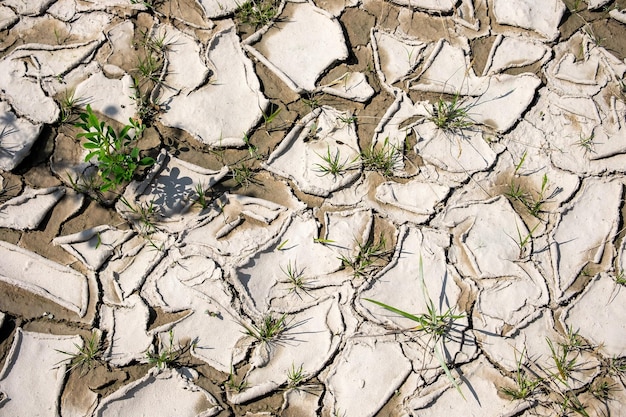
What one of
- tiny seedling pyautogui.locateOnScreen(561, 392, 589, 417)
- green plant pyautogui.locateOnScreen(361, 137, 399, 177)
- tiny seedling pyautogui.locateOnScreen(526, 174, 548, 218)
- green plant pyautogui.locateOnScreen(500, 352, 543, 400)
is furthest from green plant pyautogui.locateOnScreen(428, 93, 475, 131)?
tiny seedling pyautogui.locateOnScreen(561, 392, 589, 417)

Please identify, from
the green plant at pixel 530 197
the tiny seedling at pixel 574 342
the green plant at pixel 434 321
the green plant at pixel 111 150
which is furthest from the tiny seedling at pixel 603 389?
the green plant at pixel 111 150

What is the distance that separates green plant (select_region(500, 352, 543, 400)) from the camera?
1.74 m

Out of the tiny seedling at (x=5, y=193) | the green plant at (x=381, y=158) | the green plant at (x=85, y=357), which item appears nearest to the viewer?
the green plant at (x=85, y=357)

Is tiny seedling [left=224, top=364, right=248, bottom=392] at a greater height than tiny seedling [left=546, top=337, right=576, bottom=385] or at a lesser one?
lesser

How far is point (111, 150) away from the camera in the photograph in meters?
1.83

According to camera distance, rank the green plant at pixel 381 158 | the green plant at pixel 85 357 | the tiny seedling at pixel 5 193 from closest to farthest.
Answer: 1. the green plant at pixel 85 357
2. the tiny seedling at pixel 5 193
3. the green plant at pixel 381 158

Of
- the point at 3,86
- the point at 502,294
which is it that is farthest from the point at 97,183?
the point at 502,294

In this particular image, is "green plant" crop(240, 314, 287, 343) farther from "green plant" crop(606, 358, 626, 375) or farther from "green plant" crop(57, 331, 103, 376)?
"green plant" crop(606, 358, 626, 375)

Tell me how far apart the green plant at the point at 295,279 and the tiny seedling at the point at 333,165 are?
35 centimetres

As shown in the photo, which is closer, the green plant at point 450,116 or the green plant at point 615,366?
the green plant at point 615,366

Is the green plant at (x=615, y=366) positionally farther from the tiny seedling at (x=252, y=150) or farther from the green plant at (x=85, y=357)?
the green plant at (x=85, y=357)

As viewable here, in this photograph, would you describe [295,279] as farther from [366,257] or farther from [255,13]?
[255,13]

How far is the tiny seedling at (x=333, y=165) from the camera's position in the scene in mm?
1867

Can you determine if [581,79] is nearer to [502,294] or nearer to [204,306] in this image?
[502,294]
